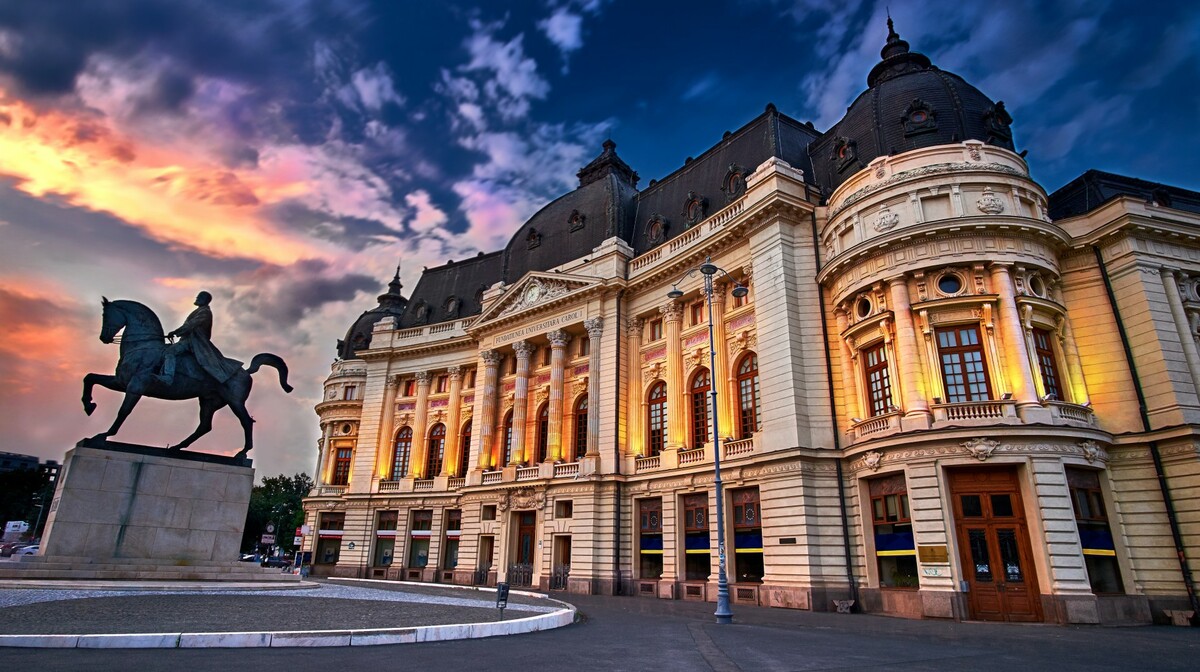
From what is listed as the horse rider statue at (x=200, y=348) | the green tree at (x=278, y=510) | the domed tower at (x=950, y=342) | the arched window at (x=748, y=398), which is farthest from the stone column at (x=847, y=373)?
the green tree at (x=278, y=510)

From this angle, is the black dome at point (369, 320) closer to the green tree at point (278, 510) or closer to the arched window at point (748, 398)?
the arched window at point (748, 398)

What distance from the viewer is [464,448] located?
159 ft

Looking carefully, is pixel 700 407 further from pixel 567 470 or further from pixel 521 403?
pixel 521 403

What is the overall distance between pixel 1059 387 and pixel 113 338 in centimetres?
3444

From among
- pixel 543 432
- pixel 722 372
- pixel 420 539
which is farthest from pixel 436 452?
pixel 722 372

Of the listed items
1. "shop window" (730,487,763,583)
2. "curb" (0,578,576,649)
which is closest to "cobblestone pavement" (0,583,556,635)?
"curb" (0,578,576,649)

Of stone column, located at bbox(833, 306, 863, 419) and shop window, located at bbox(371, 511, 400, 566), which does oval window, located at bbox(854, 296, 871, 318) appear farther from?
shop window, located at bbox(371, 511, 400, 566)

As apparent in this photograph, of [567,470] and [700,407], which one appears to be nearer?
[700,407]

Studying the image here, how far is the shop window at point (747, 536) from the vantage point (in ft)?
95.8

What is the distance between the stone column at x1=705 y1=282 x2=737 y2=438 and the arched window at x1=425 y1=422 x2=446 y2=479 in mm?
24100

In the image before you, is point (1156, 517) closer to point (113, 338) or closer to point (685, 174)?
point (685, 174)

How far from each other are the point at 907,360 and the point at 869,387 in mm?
2765

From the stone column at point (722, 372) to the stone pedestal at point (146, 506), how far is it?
20.5 metres

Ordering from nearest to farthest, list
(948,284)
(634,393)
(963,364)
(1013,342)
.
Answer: (1013,342) < (963,364) < (948,284) < (634,393)
